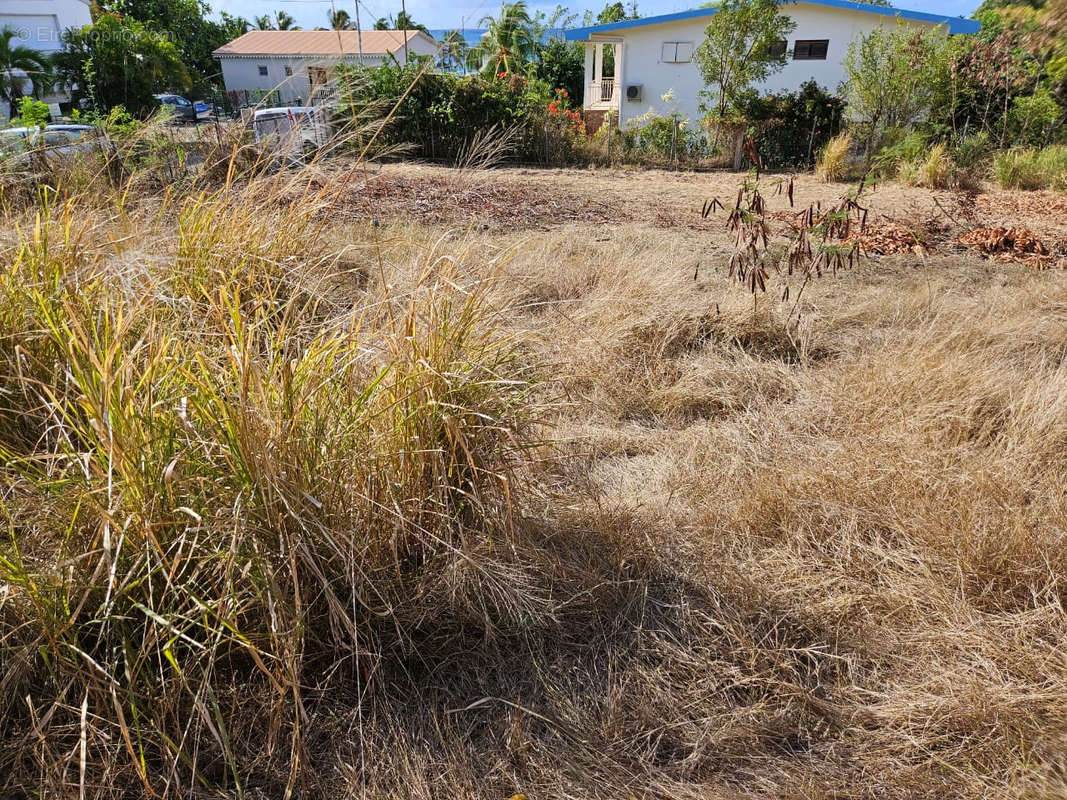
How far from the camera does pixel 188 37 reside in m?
43.2

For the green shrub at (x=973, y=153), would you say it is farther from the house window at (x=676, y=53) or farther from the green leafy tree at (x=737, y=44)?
the house window at (x=676, y=53)

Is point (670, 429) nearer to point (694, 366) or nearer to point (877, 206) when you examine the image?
point (694, 366)

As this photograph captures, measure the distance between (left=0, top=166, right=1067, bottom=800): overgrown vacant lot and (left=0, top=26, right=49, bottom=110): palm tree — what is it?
1038 inches

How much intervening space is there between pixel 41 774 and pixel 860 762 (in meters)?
1.64

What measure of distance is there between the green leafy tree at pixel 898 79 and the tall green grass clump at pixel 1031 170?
110 inches

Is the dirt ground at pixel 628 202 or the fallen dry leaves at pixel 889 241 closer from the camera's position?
the fallen dry leaves at pixel 889 241

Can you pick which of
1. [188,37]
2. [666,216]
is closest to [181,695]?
[666,216]

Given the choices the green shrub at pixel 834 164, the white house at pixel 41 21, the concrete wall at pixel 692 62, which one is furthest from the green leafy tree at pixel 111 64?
the green shrub at pixel 834 164

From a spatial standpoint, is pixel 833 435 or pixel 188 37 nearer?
pixel 833 435

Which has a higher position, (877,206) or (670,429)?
(877,206)

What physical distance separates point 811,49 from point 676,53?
3806 mm

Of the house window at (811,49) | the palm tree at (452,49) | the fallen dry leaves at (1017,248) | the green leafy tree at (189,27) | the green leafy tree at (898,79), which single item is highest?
the green leafy tree at (189,27)

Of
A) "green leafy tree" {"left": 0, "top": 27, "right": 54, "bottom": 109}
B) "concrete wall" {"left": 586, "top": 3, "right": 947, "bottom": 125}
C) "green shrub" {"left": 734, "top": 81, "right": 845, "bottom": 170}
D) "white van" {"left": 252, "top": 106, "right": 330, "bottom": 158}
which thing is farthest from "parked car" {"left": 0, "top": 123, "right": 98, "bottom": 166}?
"green leafy tree" {"left": 0, "top": 27, "right": 54, "bottom": 109}

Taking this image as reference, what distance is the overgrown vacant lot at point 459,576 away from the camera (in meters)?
1.37
